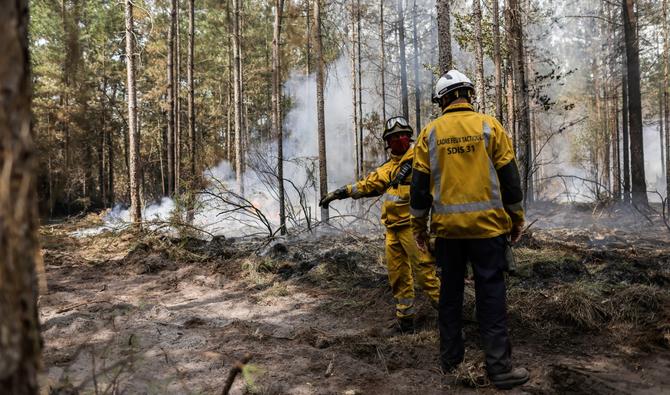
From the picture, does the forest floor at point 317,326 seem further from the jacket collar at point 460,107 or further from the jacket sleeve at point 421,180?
the jacket collar at point 460,107

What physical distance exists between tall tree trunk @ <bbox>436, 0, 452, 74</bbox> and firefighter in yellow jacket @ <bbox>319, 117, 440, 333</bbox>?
2169 millimetres

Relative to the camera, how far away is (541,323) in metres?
4.22

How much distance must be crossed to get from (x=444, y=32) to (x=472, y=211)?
12.7 ft

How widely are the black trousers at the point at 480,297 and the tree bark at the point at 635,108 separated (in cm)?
1332

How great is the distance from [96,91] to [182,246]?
19572 mm

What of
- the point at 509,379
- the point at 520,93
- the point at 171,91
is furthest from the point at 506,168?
the point at 171,91

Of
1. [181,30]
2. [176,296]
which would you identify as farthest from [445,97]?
[181,30]

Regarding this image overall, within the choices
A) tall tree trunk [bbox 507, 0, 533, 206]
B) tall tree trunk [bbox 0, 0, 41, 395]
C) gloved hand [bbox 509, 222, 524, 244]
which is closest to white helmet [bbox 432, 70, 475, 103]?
gloved hand [bbox 509, 222, 524, 244]

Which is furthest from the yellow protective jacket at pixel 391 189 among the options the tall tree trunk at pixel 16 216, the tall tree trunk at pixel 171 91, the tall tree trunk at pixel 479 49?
the tall tree trunk at pixel 171 91

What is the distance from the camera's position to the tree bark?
13664mm

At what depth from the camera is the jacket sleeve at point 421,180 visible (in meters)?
3.41

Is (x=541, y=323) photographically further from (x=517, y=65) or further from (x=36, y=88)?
(x=36, y=88)

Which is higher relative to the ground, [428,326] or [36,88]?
[36,88]

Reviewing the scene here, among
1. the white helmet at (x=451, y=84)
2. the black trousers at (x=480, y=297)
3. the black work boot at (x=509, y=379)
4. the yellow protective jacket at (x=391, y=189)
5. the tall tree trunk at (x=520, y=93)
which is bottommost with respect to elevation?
the black work boot at (x=509, y=379)
